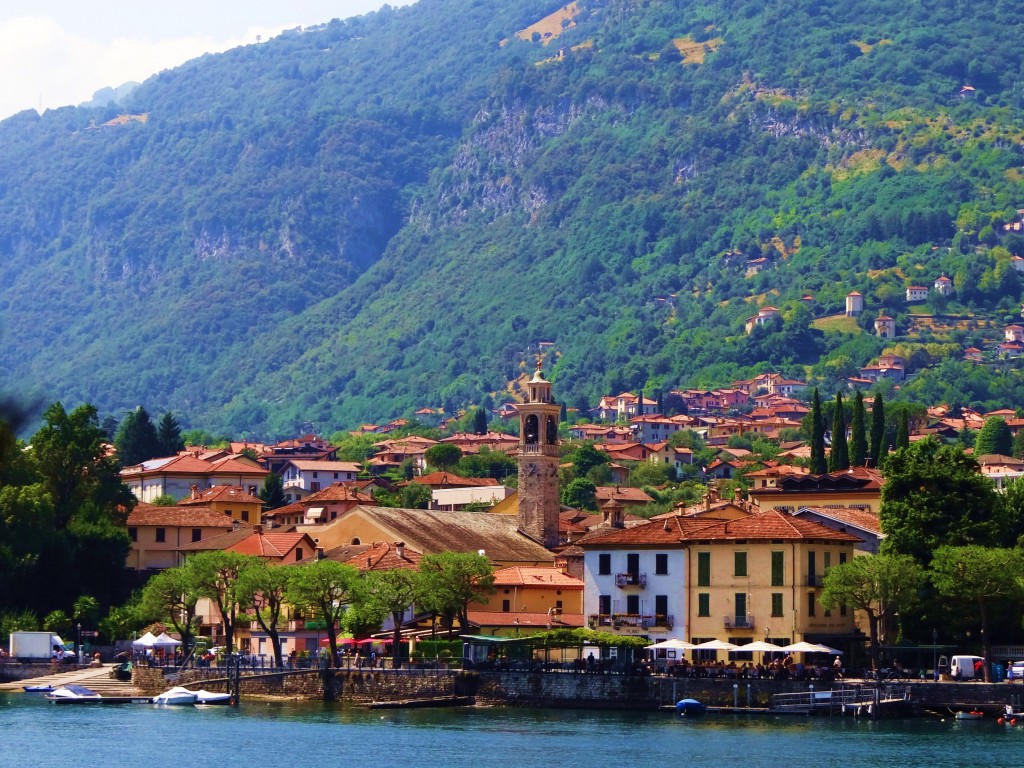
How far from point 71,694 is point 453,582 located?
17578 mm

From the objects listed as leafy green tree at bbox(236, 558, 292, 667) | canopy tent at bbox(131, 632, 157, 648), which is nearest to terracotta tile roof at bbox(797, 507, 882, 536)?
leafy green tree at bbox(236, 558, 292, 667)

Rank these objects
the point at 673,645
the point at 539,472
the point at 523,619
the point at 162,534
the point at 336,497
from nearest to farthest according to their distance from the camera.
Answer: the point at 673,645, the point at 523,619, the point at 539,472, the point at 162,534, the point at 336,497

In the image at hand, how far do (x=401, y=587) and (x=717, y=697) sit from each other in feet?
58.6

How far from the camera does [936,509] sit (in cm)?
9475

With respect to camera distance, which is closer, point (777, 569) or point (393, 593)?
point (777, 569)

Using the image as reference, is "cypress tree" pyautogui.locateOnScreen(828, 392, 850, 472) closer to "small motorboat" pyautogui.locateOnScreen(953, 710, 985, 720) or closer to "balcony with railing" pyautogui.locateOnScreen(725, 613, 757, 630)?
"balcony with railing" pyautogui.locateOnScreen(725, 613, 757, 630)

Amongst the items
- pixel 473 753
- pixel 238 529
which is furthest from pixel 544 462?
pixel 473 753

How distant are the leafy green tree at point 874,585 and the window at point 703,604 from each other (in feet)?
20.7

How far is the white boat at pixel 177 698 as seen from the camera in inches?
3799

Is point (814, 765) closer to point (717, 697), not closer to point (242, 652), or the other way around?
point (717, 697)

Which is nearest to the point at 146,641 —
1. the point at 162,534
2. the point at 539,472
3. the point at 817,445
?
the point at 539,472

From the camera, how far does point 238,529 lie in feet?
446

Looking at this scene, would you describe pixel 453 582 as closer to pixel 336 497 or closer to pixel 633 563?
pixel 633 563

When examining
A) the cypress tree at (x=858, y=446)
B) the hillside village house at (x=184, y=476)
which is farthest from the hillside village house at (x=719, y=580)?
the hillside village house at (x=184, y=476)
